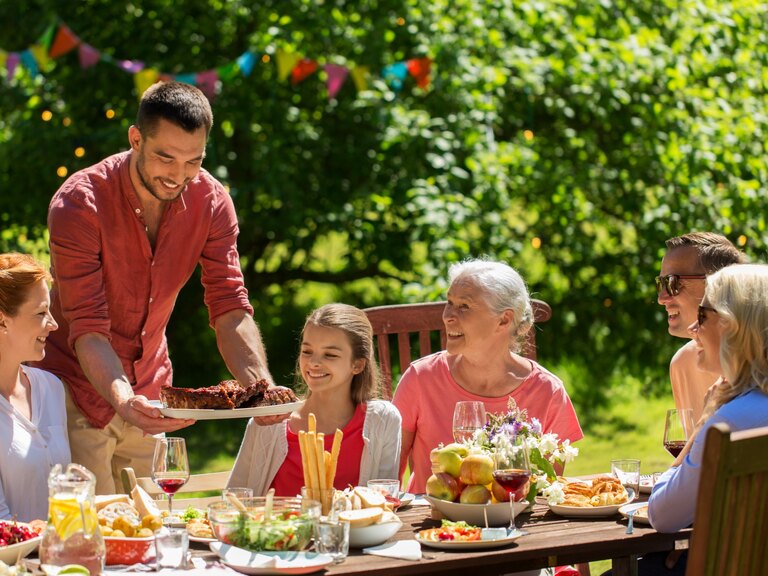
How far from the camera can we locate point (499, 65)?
7.90m

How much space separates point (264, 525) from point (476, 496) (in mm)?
644

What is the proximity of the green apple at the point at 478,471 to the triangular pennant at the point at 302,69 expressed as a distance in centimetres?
461

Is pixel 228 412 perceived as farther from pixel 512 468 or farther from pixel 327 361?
pixel 512 468

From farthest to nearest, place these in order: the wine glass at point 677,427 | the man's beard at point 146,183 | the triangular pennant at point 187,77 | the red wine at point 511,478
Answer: the triangular pennant at point 187,77
the man's beard at point 146,183
the wine glass at point 677,427
the red wine at point 511,478

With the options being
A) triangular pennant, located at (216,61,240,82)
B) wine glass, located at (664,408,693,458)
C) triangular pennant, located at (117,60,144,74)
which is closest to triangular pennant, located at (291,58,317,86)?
triangular pennant, located at (216,61,240,82)

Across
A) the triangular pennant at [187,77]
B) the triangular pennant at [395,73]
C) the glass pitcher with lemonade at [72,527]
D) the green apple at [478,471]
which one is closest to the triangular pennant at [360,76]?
the triangular pennant at [395,73]

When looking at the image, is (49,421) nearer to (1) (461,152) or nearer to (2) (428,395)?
(2) (428,395)

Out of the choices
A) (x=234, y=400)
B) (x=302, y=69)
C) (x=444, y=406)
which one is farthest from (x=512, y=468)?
(x=302, y=69)

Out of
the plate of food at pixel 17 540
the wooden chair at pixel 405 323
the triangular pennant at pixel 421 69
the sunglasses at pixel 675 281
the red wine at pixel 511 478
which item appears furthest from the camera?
the triangular pennant at pixel 421 69

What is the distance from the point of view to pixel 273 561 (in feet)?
9.16

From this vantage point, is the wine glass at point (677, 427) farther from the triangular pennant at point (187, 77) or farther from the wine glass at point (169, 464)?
the triangular pennant at point (187, 77)

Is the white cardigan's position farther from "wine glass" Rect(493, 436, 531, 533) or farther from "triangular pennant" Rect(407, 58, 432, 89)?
"triangular pennant" Rect(407, 58, 432, 89)

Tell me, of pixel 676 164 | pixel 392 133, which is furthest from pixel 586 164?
pixel 392 133

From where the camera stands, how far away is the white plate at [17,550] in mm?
→ 2805
